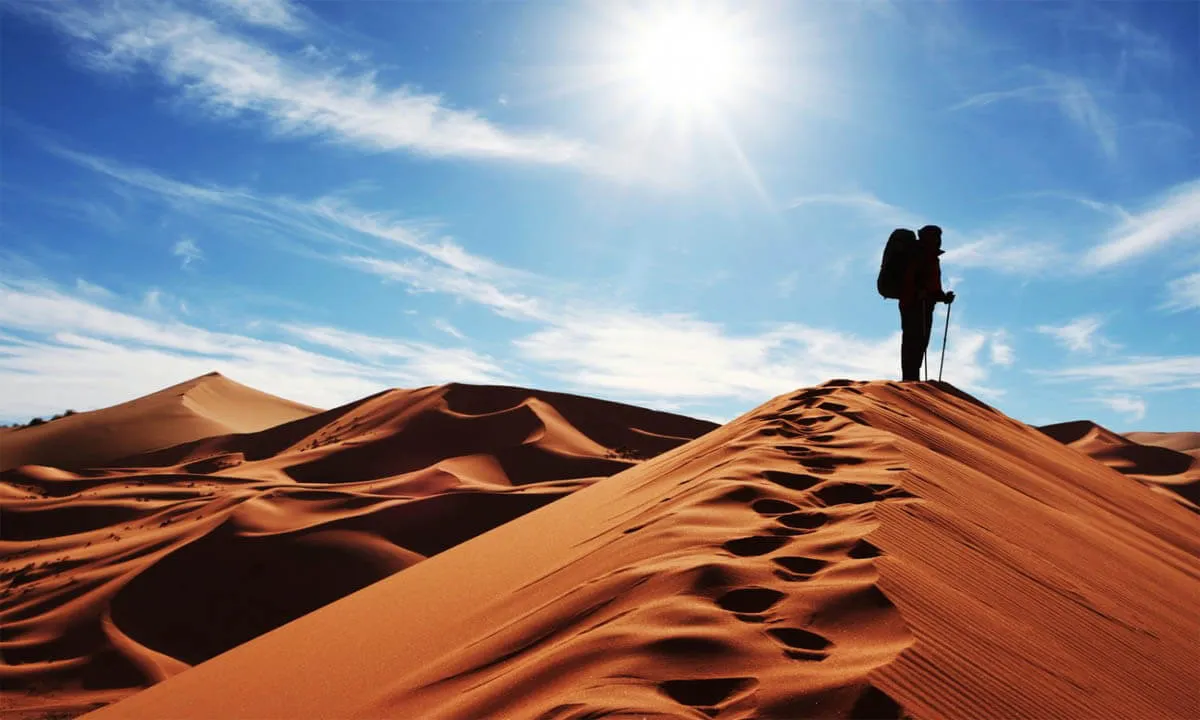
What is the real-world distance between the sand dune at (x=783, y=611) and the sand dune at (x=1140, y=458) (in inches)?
842

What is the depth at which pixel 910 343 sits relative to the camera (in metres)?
10.0

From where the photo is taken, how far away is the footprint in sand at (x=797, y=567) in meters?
3.01

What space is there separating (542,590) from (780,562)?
132cm

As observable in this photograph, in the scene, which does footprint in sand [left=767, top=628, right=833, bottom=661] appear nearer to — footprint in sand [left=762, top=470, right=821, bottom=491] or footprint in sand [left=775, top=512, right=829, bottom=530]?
footprint in sand [left=775, top=512, right=829, bottom=530]

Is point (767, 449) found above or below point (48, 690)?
above

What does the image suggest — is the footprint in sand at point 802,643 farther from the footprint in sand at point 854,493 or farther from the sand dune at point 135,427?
the sand dune at point 135,427

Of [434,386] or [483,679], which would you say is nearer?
[483,679]

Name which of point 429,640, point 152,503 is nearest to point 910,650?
point 429,640

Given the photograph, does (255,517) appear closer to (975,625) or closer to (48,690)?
(48,690)

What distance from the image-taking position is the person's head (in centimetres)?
942

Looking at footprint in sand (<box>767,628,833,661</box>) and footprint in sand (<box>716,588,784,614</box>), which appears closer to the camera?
footprint in sand (<box>767,628,833,661</box>)

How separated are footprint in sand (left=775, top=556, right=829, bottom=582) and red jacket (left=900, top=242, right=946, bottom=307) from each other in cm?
708

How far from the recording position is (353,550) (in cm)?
1070

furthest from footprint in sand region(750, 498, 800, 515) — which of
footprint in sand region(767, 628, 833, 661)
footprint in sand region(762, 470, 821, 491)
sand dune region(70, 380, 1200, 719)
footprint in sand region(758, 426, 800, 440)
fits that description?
footprint in sand region(758, 426, 800, 440)
